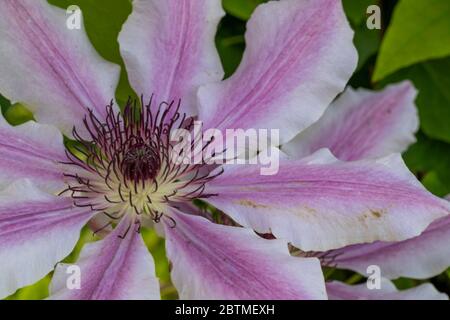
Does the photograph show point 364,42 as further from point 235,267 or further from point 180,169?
point 235,267

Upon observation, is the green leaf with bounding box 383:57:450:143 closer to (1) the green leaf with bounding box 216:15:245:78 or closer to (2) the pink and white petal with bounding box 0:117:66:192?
(1) the green leaf with bounding box 216:15:245:78

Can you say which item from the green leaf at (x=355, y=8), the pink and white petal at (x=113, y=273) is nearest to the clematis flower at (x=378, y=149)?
the green leaf at (x=355, y=8)

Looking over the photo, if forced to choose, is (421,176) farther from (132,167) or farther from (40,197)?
(40,197)

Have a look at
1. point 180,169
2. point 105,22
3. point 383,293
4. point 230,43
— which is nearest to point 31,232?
point 180,169

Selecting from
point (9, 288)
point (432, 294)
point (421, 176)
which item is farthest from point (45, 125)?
point (421, 176)

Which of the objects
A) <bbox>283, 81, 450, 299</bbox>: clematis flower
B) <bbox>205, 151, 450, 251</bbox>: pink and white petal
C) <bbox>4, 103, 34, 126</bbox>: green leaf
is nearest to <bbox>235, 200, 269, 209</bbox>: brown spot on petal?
<bbox>205, 151, 450, 251</bbox>: pink and white petal

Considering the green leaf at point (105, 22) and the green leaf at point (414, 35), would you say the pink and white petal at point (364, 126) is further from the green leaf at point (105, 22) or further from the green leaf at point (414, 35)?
the green leaf at point (105, 22)

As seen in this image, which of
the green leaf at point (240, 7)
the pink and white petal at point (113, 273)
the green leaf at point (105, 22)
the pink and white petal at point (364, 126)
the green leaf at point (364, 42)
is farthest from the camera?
the green leaf at point (364, 42)
